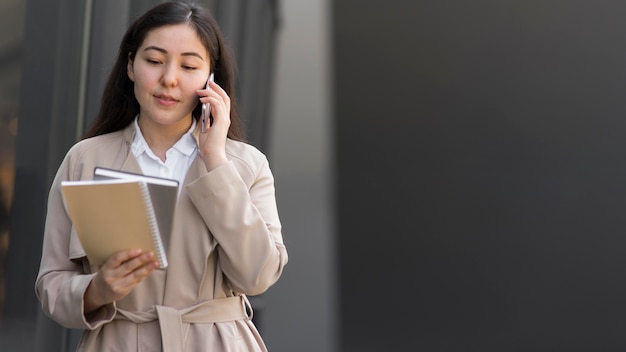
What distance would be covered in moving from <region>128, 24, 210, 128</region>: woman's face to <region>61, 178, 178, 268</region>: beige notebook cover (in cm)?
37

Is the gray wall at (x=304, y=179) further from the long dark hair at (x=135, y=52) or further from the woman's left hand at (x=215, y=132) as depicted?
the woman's left hand at (x=215, y=132)

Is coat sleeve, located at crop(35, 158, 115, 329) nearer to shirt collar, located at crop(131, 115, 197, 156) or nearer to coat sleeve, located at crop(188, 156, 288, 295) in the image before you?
shirt collar, located at crop(131, 115, 197, 156)

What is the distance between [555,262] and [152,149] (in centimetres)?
668

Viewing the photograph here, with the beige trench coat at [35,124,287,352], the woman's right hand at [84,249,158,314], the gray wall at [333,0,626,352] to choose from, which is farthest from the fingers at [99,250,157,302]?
the gray wall at [333,0,626,352]

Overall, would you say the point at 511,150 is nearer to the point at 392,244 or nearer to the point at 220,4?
the point at 392,244

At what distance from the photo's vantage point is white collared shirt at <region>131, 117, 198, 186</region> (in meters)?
2.39

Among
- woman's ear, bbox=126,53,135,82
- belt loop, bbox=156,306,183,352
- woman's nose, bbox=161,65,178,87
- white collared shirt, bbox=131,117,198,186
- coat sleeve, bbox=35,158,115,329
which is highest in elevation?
woman's ear, bbox=126,53,135,82

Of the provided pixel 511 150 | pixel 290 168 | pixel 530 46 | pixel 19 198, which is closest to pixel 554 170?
pixel 511 150

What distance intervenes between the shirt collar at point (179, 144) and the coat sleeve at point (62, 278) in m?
0.16

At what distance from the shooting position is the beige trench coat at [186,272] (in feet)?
7.39

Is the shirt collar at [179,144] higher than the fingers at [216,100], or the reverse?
the fingers at [216,100]

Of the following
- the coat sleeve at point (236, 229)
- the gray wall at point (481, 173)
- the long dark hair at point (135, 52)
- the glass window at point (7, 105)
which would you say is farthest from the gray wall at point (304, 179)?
the coat sleeve at point (236, 229)

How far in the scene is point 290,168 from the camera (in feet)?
29.2

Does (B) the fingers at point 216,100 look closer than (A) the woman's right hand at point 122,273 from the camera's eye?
No
